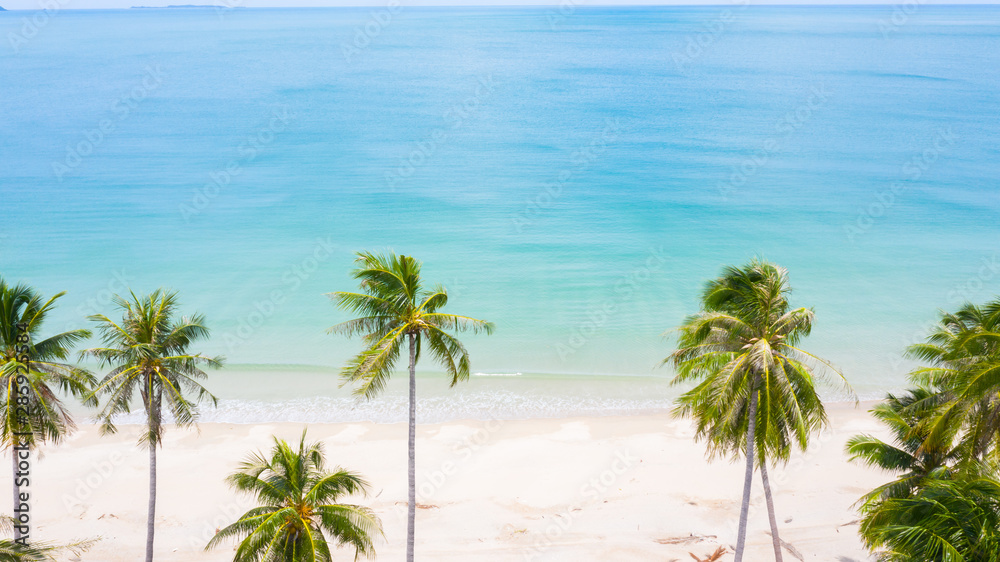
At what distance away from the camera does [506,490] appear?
24.0 m

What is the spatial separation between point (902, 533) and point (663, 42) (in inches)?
5917

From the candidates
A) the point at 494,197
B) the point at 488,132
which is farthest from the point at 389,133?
the point at 494,197

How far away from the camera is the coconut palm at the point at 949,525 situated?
10.9 metres

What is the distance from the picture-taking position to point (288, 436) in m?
27.8

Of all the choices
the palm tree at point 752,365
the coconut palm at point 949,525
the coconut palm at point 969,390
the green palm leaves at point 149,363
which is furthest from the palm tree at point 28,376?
the coconut palm at point 969,390

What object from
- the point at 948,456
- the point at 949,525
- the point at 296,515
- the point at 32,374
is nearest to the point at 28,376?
the point at 32,374

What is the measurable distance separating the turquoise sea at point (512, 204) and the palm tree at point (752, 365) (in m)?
14.7

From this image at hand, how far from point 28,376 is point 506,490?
1453 cm

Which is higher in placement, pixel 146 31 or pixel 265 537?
pixel 146 31

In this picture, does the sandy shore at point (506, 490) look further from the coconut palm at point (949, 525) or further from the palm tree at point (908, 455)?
the coconut palm at point (949, 525)

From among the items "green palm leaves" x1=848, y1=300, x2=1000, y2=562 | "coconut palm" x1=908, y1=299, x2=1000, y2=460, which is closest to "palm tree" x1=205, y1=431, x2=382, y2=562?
"green palm leaves" x1=848, y1=300, x2=1000, y2=562

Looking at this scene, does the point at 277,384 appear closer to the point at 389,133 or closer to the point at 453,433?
the point at 453,433

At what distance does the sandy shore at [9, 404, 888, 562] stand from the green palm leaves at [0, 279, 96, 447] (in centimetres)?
641

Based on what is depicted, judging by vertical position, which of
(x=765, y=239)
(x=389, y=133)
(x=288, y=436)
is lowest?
(x=288, y=436)
